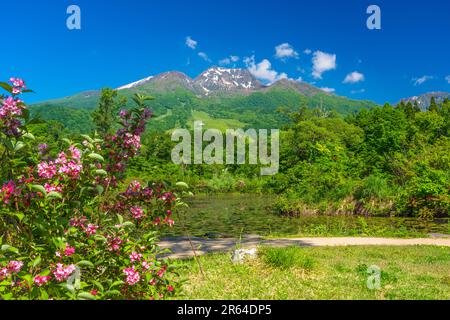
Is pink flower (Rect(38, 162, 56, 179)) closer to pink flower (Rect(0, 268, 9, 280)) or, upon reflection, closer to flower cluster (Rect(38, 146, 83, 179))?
flower cluster (Rect(38, 146, 83, 179))

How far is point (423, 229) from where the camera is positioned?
71.5 ft

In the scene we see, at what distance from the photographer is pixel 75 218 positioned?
570cm

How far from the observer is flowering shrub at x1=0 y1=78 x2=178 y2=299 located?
491cm

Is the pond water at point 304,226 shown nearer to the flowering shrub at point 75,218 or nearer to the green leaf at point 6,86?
the flowering shrub at point 75,218

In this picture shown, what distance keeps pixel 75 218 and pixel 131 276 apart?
1082 millimetres

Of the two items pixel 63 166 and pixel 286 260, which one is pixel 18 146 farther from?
pixel 286 260

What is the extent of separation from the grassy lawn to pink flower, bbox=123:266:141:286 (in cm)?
127

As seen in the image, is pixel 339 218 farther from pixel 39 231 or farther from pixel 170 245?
pixel 39 231

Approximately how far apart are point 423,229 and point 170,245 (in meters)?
14.1

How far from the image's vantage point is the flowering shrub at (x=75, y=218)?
16.1 ft

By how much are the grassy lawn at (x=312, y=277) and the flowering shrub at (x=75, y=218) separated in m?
1.13

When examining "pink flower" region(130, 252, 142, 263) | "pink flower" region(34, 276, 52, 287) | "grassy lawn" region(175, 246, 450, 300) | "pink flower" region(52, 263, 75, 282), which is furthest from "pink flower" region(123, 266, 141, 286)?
"grassy lawn" region(175, 246, 450, 300)
